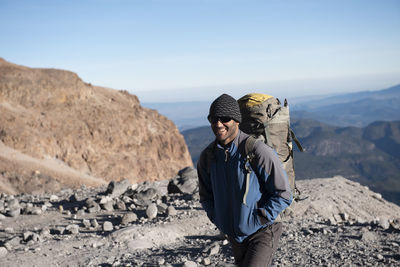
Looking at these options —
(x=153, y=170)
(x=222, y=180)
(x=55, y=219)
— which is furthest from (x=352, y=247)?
(x=153, y=170)

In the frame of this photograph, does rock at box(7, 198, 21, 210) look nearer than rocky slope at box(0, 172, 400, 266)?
No

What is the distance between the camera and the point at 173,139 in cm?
5428

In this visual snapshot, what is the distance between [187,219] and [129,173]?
3534 centimetres

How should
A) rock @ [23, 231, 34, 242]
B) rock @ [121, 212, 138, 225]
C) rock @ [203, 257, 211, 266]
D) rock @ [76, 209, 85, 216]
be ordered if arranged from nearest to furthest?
rock @ [203, 257, 211, 266]
rock @ [23, 231, 34, 242]
rock @ [121, 212, 138, 225]
rock @ [76, 209, 85, 216]

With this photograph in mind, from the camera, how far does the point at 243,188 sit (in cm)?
346

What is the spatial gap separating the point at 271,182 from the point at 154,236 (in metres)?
5.93

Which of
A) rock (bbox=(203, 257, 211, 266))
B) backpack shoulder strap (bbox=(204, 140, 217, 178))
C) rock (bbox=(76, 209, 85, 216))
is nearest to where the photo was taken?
backpack shoulder strap (bbox=(204, 140, 217, 178))

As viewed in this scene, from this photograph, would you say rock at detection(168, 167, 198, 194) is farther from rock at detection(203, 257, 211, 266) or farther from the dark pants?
the dark pants

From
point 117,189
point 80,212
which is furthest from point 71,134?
point 80,212

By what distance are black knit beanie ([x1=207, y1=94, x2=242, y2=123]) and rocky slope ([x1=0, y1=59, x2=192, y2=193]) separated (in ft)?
88.7

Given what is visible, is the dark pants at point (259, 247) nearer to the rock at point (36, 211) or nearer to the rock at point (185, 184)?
the rock at point (185, 184)

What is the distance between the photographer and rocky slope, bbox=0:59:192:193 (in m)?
32.5

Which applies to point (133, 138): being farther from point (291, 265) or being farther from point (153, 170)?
point (291, 265)

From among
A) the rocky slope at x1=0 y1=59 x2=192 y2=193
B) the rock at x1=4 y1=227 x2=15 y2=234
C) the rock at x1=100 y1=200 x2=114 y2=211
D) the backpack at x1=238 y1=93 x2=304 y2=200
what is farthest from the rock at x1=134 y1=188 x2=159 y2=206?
the rocky slope at x1=0 y1=59 x2=192 y2=193
